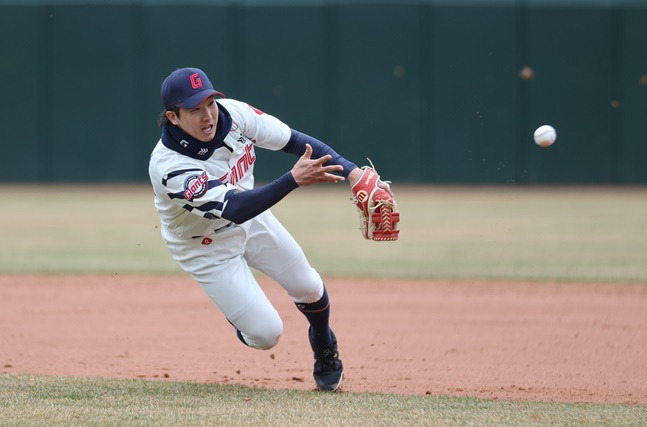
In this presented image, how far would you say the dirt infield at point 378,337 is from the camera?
563 cm

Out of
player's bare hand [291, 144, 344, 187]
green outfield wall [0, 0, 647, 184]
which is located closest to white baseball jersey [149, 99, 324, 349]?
player's bare hand [291, 144, 344, 187]

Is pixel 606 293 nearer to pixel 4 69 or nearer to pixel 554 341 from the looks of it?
pixel 554 341

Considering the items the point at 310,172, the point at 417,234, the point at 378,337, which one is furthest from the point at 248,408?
the point at 417,234

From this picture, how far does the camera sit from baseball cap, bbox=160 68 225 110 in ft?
15.0

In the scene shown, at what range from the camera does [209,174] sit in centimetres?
484

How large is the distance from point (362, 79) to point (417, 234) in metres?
6.40

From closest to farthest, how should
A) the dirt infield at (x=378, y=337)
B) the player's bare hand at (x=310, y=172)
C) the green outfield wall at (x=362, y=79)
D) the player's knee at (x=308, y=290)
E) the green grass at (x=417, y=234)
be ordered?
1. the player's bare hand at (x=310, y=172)
2. the player's knee at (x=308, y=290)
3. the dirt infield at (x=378, y=337)
4. the green grass at (x=417, y=234)
5. the green outfield wall at (x=362, y=79)

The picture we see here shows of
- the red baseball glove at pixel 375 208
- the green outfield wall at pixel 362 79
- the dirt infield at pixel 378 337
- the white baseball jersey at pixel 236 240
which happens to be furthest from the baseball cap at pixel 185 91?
the green outfield wall at pixel 362 79

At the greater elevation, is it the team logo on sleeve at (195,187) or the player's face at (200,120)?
the player's face at (200,120)

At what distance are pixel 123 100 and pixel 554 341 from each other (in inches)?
555

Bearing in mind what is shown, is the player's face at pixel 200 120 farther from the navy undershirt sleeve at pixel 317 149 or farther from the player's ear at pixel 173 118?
the navy undershirt sleeve at pixel 317 149

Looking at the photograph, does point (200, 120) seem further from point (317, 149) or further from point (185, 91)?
point (317, 149)

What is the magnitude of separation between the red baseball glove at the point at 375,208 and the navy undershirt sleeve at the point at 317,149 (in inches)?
3.9

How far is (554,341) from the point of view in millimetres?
6891
